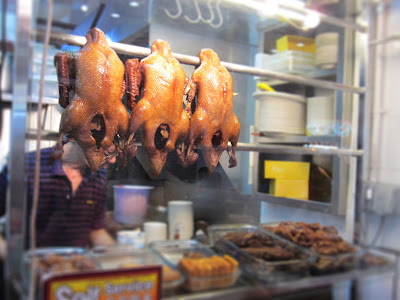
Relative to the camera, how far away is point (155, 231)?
1.51 metres

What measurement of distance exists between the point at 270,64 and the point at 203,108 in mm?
765

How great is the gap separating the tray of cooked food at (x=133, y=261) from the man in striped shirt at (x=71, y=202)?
5 cm

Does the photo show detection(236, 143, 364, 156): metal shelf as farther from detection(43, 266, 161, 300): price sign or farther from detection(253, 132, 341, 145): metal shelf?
detection(43, 266, 161, 300): price sign

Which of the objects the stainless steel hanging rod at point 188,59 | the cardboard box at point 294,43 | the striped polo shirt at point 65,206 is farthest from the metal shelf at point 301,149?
the striped polo shirt at point 65,206

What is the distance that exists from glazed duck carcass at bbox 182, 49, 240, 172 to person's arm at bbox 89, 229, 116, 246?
409 millimetres

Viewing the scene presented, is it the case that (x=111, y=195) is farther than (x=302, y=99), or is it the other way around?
(x=302, y=99)

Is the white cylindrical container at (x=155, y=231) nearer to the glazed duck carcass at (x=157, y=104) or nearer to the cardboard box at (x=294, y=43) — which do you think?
the glazed duck carcass at (x=157, y=104)

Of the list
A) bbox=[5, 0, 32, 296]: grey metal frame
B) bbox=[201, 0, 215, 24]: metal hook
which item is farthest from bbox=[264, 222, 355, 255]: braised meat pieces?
bbox=[5, 0, 32, 296]: grey metal frame

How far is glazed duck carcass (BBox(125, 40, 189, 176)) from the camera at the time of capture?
54.9 inches

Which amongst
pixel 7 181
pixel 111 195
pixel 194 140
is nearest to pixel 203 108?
pixel 194 140

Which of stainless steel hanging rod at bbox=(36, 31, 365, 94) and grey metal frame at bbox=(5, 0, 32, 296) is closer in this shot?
grey metal frame at bbox=(5, 0, 32, 296)

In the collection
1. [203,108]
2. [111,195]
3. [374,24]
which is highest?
[374,24]

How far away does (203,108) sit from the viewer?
4.96ft

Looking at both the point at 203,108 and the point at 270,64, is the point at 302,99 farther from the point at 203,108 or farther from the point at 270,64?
the point at 203,108
